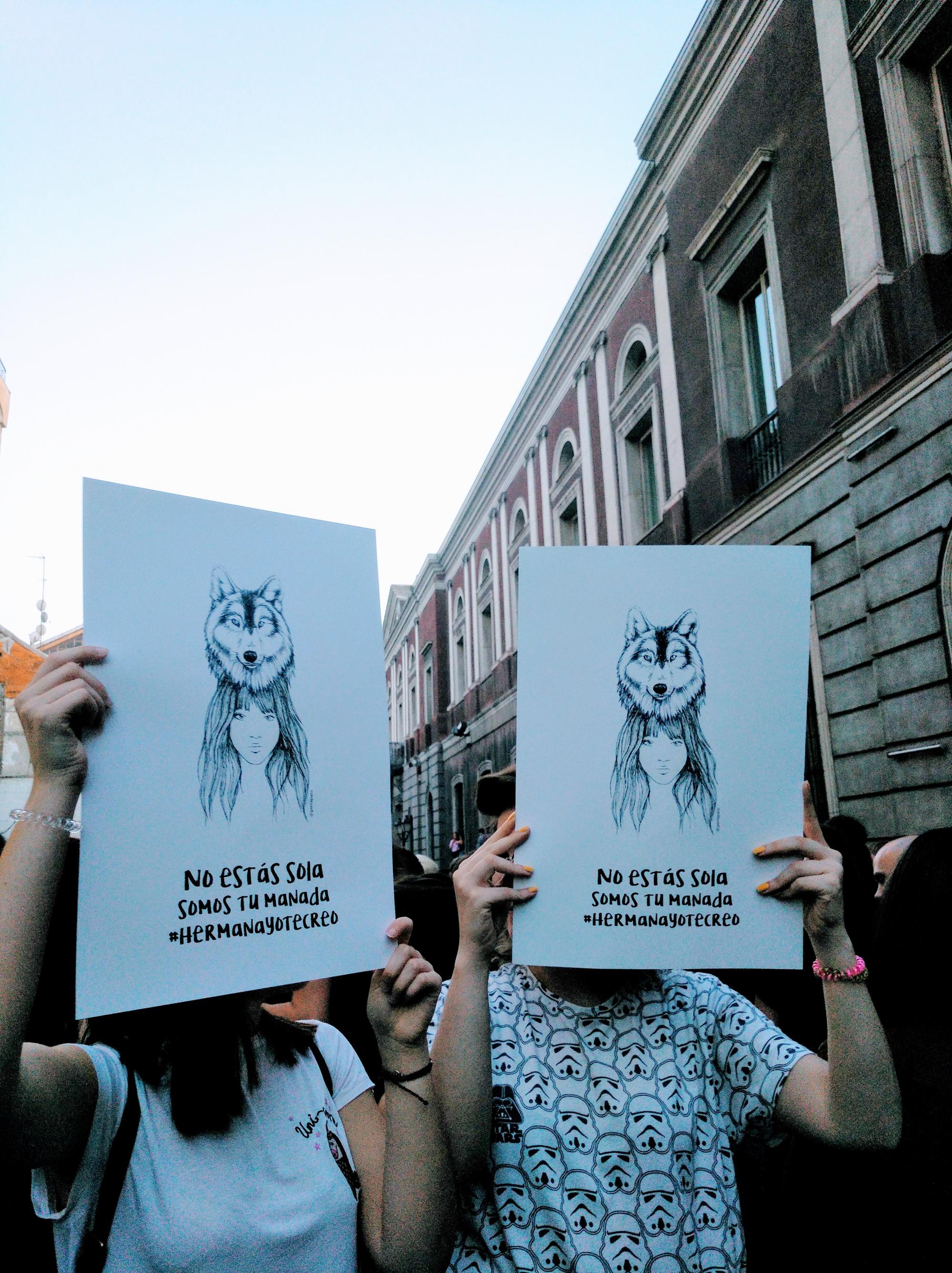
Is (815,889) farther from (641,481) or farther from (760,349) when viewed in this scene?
(641,481)

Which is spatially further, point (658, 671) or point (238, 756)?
point (658, 671)

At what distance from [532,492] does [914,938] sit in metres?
19.2

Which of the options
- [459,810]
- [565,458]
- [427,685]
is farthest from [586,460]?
[427,685]

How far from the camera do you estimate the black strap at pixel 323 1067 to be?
161cm

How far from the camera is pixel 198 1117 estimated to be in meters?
1.37

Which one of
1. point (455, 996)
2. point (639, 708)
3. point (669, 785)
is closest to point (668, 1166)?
point (455, 996)

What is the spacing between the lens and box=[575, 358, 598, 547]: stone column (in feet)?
54.9

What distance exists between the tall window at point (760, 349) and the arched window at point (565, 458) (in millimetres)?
6930

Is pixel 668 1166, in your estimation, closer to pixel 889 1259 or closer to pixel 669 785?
pixel 889 1259

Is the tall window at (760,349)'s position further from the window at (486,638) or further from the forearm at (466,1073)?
the window at (486,638)

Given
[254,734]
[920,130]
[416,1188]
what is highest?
[920,130]

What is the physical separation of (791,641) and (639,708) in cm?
30

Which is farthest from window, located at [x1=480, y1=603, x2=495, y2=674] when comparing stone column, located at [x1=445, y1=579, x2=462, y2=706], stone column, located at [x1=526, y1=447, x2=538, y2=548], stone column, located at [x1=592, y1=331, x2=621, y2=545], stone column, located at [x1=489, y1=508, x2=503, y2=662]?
stone column, located at [x1=592, y1=331, x2=621, y2=545]

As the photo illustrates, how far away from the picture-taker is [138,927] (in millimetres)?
1222
